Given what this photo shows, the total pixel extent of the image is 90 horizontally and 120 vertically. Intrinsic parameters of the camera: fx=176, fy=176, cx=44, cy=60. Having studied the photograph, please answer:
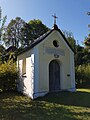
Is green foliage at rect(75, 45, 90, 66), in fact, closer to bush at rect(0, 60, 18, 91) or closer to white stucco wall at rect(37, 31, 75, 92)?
white stucco wall at rect(37, 31, 75, 92)

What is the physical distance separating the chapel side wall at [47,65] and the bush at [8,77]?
461cm

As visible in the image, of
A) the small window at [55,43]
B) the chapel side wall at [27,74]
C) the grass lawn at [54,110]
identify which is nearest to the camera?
the grass lawn at [54,110]

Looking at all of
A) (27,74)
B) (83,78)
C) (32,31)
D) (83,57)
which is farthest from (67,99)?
(32,31)

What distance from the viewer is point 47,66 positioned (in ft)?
48.8

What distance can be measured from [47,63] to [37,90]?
8.10 ft

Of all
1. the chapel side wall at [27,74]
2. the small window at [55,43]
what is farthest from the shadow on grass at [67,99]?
the small window at [55,43]

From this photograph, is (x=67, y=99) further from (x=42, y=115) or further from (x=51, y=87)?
(x=42, y=115)

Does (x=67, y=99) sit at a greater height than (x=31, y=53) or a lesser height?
lesser

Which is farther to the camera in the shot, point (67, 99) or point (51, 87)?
point (51, 87)

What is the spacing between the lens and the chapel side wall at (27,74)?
1440cm

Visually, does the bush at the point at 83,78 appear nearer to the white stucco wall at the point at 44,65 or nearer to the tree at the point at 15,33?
the white stucco wall at the point at 44,65

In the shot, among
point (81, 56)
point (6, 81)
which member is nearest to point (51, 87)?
point (6, 81)

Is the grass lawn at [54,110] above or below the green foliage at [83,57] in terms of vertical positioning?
below

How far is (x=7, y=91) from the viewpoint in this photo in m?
17.7
